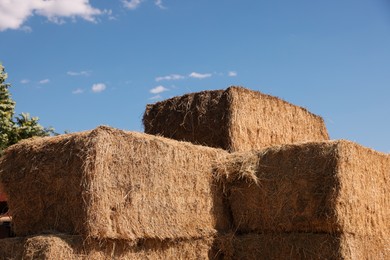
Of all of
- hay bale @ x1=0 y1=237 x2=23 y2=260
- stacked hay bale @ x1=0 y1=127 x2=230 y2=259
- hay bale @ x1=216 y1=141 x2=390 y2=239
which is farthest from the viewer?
hay bale @ x1=216 y1=141 x2=390 y2=239

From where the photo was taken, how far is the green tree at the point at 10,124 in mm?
16734

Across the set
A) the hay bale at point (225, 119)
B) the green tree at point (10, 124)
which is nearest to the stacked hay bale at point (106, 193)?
the hay bale at point (225, 119)

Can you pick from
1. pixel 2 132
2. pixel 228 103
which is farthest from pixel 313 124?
pixel 2 132

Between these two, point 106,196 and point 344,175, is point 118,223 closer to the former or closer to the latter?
point 106,196

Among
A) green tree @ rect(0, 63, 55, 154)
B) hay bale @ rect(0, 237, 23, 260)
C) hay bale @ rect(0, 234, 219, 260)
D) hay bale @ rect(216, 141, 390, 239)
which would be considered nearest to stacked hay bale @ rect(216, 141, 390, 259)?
hay bale @ rect(216, 141, 390, 239)

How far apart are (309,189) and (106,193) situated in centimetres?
318

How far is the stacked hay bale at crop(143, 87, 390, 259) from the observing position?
8.03m

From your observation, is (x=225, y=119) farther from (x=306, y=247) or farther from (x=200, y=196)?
(x=306, y=247)

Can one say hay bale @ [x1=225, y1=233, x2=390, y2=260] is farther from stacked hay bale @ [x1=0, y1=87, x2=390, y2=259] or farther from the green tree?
the green tree

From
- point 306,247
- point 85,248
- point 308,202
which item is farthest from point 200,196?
point 85,248

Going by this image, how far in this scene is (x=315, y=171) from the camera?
8180 millimetres

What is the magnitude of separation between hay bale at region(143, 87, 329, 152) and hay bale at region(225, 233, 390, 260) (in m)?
1.97

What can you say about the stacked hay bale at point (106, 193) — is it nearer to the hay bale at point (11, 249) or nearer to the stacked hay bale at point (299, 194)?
the hay bale at point (11, 249)

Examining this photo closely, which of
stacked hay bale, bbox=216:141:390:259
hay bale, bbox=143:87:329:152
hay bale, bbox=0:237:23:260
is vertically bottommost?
hay bale, bbox=0:237:23:260
